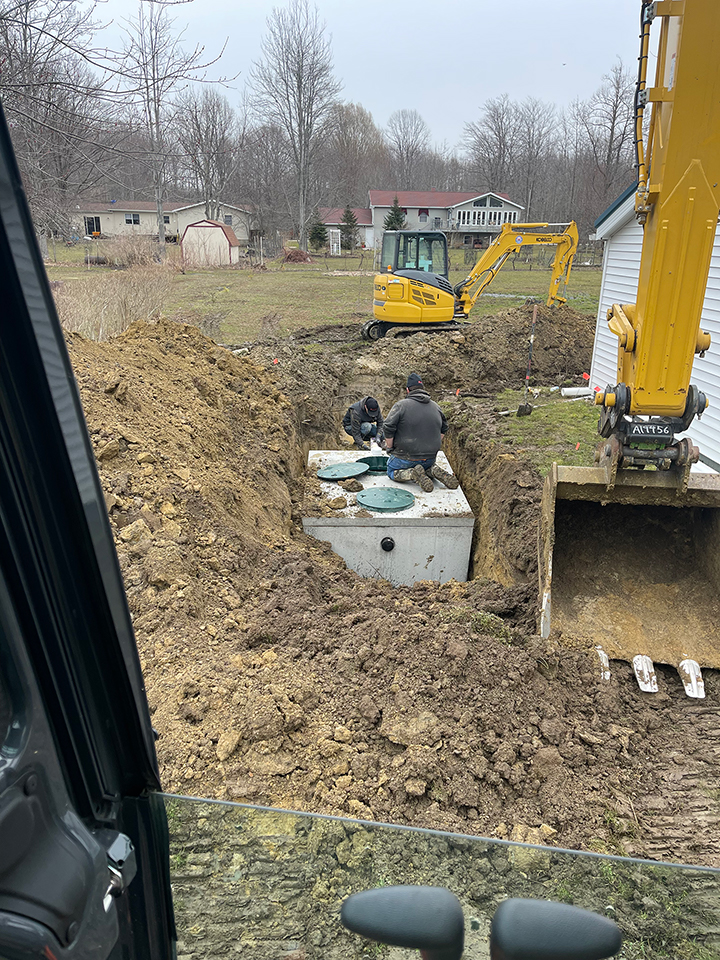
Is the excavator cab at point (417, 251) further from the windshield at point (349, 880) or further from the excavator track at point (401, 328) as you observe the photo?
the windshield at point (349, 880)

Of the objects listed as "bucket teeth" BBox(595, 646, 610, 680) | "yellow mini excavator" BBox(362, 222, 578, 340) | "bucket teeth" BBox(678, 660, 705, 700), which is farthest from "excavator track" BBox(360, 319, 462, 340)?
"bucket teeth" BBox(678, 660, 705, 700)

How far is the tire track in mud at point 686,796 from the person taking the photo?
11.2 feet

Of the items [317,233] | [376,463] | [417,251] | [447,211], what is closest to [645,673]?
[376,463]

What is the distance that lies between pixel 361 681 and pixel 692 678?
2.33m

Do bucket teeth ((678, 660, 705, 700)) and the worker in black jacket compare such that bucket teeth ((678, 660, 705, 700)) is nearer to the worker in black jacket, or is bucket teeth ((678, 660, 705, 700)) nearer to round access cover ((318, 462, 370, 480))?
round access cover ((318, 462, 370, 480))

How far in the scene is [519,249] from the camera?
1526 centimetres

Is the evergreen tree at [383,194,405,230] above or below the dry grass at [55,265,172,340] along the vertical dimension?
above

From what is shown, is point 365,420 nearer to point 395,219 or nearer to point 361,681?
point 361,681

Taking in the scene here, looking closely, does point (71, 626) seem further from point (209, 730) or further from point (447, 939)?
point (209, 730)

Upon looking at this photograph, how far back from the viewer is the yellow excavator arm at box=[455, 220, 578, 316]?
→ 14.7 metres

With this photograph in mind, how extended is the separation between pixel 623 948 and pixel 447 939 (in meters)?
0.45

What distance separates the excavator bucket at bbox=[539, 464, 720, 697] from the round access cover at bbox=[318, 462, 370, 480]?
3.60 m

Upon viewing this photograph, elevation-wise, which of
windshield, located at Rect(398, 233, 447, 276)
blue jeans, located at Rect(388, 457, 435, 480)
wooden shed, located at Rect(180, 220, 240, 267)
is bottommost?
blue jeans, located at Rect(388, 457, 435, 480)

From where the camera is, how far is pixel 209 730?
3.77 m
